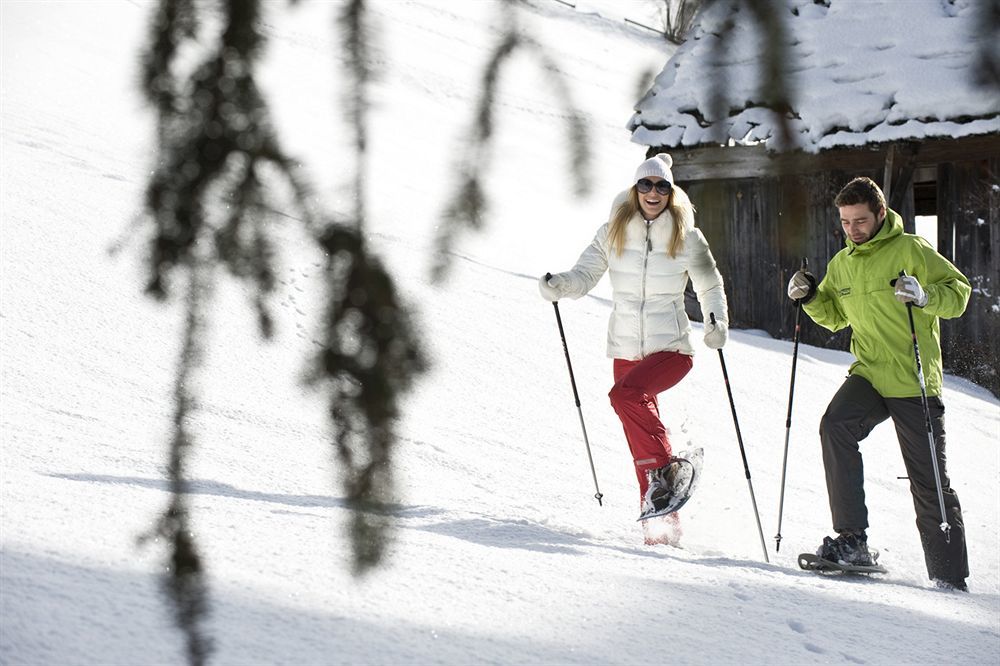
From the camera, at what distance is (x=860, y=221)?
4613 mm

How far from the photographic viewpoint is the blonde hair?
15.7 feet

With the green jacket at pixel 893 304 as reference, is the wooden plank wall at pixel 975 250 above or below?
above

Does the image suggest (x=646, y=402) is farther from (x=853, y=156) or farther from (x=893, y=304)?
(x=853, y=156)

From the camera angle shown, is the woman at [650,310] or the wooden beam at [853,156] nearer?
the woman at [650,310]

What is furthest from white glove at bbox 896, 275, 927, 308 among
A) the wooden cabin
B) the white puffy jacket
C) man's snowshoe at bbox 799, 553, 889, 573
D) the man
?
the wooden cabin

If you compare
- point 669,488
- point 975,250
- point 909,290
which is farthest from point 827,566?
point 975,250

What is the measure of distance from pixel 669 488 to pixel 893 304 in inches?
51.8

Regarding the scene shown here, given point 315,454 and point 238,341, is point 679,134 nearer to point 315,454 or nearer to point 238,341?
point 238,341

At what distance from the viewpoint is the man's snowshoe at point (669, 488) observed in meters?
4.81

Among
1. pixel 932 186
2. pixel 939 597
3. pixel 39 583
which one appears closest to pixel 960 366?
pixel 932 186

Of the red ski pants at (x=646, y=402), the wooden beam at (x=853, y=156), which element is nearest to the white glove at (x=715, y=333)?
the red ski pants at (x=646, y=402)

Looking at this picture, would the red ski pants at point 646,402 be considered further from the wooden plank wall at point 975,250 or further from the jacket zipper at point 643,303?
the wooden plank wall at point 975,250

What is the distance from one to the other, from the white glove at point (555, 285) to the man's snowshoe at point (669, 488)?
967 millimetres

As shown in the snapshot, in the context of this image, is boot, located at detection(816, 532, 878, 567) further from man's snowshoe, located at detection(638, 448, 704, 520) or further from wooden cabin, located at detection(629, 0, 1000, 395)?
wooden cabin, located at detection(629, 0, 1000, 395)
